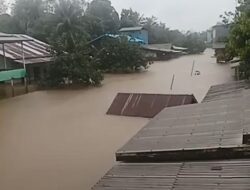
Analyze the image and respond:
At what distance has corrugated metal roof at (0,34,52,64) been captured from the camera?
21.7m

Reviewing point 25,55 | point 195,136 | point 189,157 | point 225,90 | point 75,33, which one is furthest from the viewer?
point 75,33

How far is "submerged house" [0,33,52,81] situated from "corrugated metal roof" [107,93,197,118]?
7.51 meters

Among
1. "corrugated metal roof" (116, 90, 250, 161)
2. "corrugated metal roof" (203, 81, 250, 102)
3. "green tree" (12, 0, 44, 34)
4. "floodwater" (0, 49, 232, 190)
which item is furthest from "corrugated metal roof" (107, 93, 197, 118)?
"green tree" (12, 0, 44, 34)

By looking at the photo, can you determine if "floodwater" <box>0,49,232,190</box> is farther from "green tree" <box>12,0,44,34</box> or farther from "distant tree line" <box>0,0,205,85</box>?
"green tree" <box>12,0,44,34</box>

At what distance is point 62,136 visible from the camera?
38.5 feet

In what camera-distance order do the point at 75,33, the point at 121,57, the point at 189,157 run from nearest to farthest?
the point at 189,157 < the point at 75,33 < the point at 121,57

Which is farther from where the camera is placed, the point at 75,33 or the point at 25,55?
the point at 75,33

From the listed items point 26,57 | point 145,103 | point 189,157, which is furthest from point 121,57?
point 189,157

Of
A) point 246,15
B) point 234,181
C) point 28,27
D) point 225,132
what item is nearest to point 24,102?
point 246,15

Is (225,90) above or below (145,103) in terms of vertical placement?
above

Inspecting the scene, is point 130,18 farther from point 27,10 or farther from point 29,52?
point 29,52

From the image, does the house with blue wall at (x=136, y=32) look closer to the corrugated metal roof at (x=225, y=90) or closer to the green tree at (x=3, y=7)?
the green tree at (x=3, y=7)

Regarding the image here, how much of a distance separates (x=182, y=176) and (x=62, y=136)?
7.08m

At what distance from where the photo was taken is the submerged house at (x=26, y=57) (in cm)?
2137
